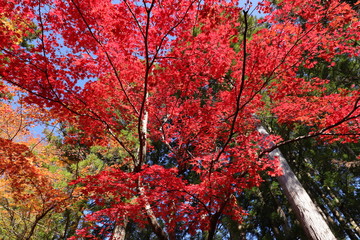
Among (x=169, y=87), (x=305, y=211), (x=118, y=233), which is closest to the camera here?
(x=305, y=211)

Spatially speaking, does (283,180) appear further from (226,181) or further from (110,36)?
(110,36)

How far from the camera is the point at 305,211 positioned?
4801 millimetres

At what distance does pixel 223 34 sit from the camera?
21.1ft

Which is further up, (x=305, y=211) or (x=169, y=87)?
(x=169, y=87)

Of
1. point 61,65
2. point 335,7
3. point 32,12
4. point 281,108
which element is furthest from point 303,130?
point 32,12

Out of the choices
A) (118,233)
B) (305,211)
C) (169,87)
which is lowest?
(305,211)

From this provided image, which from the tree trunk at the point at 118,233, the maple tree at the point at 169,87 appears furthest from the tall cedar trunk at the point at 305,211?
the tree trunk at the point at 118,233

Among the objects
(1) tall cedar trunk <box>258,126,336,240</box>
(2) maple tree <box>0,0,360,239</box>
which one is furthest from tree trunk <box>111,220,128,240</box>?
(1) tall cedar trunk <box>258,126,336,240</box>

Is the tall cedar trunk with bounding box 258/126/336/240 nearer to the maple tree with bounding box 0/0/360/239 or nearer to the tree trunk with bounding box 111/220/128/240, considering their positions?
the maple tree with bounding box 0/0/360/239

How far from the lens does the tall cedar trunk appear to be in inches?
172

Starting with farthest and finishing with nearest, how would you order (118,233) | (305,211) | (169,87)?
(169,87)
(118,233)
(305,211)

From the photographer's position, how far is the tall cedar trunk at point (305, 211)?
4371 millimetres

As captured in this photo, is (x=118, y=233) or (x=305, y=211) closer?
(x=305, y=211)

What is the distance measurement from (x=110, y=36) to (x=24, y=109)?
4336 millimetres
